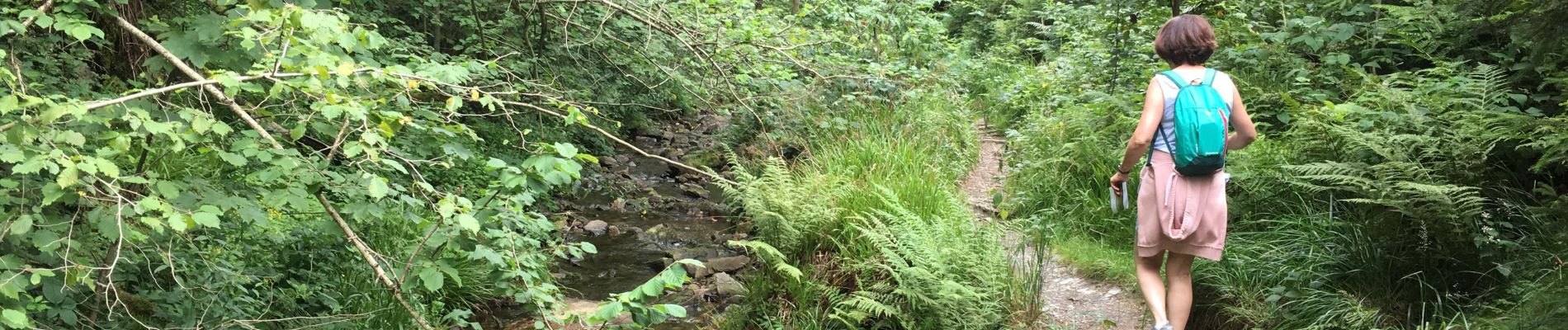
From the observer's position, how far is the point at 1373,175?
14.3 ft

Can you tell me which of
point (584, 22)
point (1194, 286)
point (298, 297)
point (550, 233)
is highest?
point (1194, 286)

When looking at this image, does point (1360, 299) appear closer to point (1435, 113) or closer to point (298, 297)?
point (1435, 113)

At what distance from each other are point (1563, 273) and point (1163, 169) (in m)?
1.51

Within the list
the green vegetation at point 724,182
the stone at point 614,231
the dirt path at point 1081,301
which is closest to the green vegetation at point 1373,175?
the green vegetation at point 724,182

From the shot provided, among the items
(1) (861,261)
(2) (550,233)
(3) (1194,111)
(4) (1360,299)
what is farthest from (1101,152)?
(2) (550,233)

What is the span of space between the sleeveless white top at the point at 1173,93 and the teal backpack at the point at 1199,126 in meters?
0.02

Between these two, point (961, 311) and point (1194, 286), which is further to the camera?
point (961, 311)

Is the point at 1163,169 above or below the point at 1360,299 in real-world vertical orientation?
above

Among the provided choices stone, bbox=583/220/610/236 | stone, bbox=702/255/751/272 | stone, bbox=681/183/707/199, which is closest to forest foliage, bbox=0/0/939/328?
stone, bbox=583/220/610/236

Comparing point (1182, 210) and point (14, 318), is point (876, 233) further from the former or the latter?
point (14, 318)

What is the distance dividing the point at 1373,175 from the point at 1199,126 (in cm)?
135

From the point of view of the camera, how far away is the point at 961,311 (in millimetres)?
4988

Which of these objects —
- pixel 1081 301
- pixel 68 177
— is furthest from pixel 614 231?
pixel 68 177

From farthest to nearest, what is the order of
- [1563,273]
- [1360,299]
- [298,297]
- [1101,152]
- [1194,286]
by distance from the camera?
[1101,152]
[298,297]
[1194,286]
[1360,299]
[1563,273]
